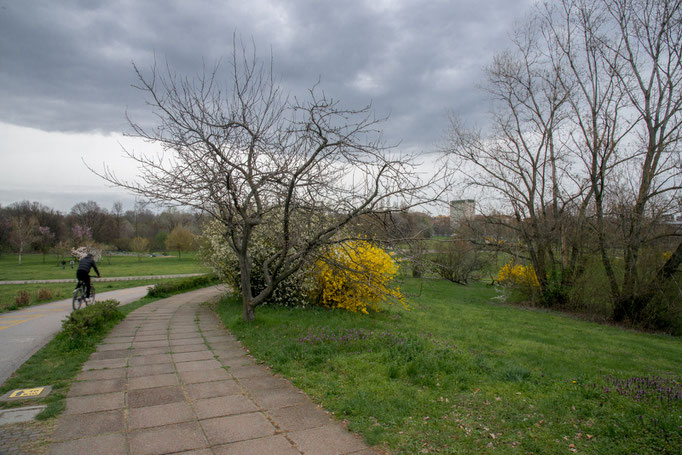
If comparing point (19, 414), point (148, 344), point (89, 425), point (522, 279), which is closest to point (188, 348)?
point (148, 344)

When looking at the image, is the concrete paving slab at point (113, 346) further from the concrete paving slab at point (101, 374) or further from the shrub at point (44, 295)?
the shrub at point (44, 295)

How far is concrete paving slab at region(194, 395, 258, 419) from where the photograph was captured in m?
4.39

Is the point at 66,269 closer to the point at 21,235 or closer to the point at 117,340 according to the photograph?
the point at 21,235

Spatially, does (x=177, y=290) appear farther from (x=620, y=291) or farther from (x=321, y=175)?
(x=620, y=291)

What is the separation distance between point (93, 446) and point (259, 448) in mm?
1423

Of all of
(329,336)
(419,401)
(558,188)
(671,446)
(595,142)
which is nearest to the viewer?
(671,446)

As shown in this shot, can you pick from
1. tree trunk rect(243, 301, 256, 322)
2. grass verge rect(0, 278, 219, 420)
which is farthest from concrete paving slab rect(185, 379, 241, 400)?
tree trunk rect(243, 301, 256, 322)

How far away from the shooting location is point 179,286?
1917cm

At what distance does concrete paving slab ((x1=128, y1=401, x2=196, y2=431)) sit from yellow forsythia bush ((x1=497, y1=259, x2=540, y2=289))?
18.4 metres

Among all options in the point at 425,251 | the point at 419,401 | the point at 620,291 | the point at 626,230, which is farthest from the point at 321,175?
the point at 620,291

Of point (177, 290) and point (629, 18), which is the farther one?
point (177, 290)

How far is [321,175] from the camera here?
7477mm

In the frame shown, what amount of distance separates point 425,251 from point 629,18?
13.1 metres

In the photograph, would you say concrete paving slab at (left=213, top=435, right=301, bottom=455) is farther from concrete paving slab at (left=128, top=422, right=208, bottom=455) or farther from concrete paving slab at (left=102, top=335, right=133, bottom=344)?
concrete paving slab at (left=102, top=335, right=133, bottom=344)
